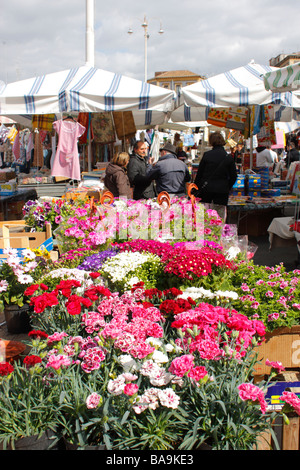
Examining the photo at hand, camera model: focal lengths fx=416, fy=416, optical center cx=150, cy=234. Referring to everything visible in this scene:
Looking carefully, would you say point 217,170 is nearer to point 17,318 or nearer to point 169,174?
point 169,174

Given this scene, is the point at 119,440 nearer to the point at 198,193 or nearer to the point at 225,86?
the point at 198,193

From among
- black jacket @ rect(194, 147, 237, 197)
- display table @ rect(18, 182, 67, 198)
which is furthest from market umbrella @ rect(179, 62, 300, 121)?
display table @ rect(18, 182, 67, 198)

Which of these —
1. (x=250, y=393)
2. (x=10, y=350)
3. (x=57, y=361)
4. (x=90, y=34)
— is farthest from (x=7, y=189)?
(x=250, y=393)

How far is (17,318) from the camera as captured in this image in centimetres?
362

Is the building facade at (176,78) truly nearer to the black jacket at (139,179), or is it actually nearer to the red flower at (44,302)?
the black jacket at (139,179)

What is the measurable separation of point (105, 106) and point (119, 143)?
3328 mm

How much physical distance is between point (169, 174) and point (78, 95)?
1871mm

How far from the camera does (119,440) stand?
5.19ft

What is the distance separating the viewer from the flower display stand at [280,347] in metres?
2.45

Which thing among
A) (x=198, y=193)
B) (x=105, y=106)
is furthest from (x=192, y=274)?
(x=105, y=106)

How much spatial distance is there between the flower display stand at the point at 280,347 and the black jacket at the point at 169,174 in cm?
377

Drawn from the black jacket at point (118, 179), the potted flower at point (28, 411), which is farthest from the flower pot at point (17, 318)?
the black jacket at point (118, 179)

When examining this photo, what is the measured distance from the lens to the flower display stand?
2.45 meters

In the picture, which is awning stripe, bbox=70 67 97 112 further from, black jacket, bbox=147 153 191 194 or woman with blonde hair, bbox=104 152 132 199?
black jacket, bbox=147 153 191 194
